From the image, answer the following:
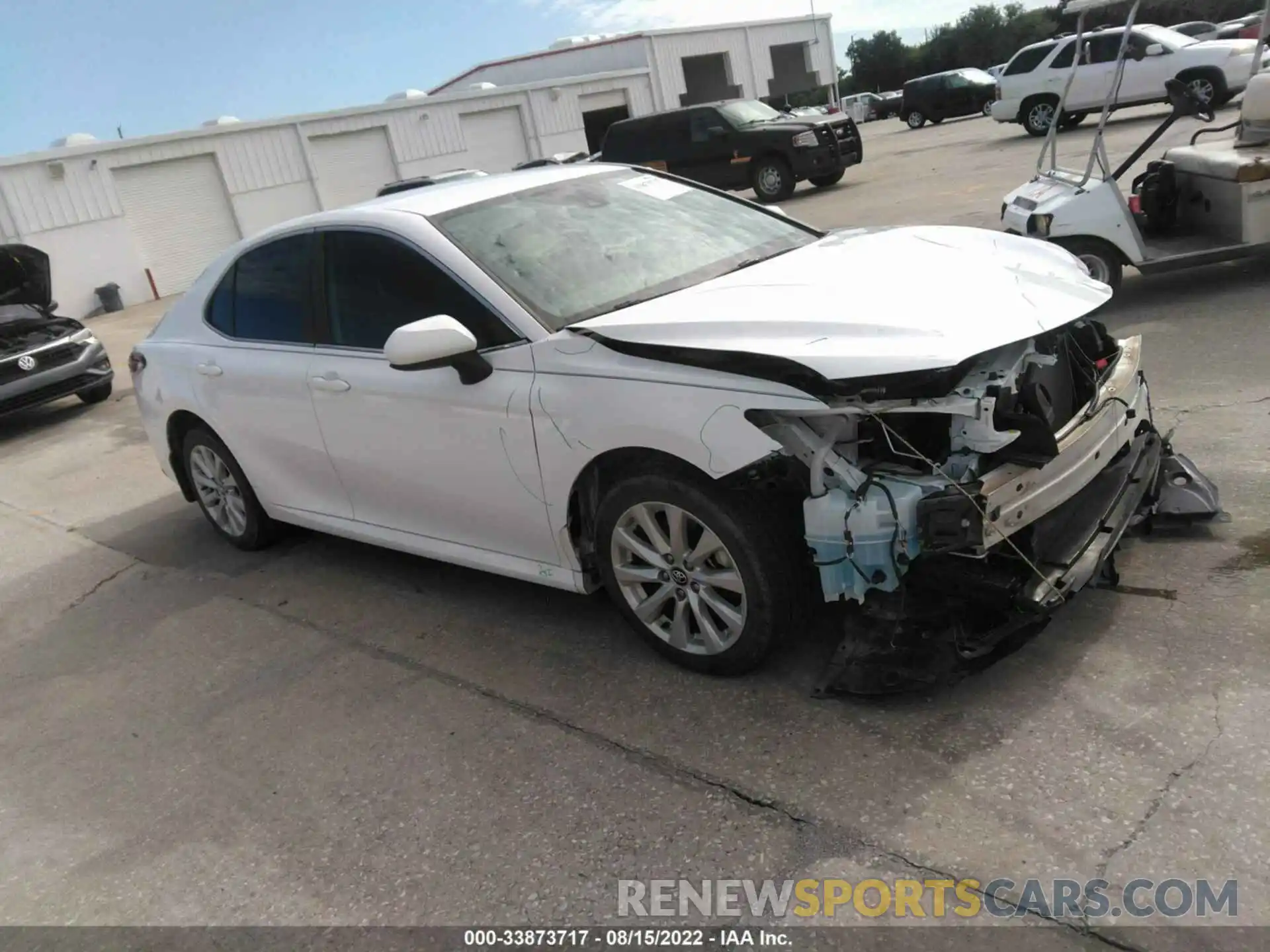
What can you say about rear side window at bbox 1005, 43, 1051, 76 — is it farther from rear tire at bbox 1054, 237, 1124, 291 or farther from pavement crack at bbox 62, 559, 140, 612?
pavement crack at bbox 62, 559, 140, 612

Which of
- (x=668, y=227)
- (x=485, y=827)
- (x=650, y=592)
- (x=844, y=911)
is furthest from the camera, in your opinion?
(x=668, y=227)

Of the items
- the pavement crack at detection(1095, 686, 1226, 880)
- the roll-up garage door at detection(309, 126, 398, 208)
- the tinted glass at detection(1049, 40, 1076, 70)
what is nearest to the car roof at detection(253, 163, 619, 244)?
the pavement crack at detection(1095, 686, 1226, 880)

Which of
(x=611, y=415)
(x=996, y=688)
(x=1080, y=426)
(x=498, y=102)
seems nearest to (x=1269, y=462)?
(x=1080, y=426)

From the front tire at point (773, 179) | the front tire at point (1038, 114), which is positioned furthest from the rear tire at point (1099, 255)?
the front tire at point (1038, 114)

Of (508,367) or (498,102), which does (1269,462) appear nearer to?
(508,367)

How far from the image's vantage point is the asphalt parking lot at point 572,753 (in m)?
2.60

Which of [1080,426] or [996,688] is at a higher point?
A: [1080,426]

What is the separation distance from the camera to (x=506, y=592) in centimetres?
446

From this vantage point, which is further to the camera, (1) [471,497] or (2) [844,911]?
(1) [471,497]

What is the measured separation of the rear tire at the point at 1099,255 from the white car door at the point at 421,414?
4.95 metres

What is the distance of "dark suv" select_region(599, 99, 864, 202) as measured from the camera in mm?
17969

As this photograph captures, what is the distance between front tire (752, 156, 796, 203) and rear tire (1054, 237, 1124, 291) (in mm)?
11472

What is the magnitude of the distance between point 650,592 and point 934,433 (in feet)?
3.64

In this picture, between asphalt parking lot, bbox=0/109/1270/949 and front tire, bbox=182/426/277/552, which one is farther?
front tire, bbox=182/426/277/552
